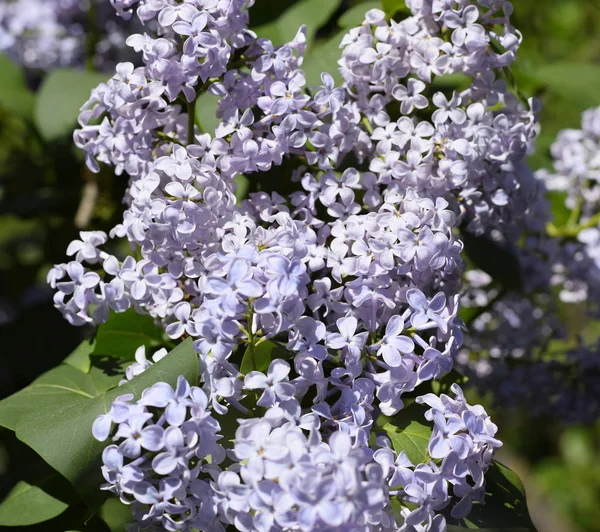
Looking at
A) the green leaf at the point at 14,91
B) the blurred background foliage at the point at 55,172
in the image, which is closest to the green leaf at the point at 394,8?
the blurred background foliage at the point at 55,172

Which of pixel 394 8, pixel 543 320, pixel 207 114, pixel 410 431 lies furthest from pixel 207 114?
pixel 543 320

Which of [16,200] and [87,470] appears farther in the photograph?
[16,200]

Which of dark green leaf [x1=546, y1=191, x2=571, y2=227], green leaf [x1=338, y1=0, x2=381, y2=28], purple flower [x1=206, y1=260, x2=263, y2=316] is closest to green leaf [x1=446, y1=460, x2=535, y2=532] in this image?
purple flower [x1=206, y1=260, x2=263, y2=316]

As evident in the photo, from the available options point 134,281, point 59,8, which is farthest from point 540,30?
point 134,281

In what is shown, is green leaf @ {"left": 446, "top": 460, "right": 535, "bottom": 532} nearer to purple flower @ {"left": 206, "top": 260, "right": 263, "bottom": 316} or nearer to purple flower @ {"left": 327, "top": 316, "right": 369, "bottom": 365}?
purple flower @ {"left": 327, "top": 316, "right": 369, "bottom": 365}

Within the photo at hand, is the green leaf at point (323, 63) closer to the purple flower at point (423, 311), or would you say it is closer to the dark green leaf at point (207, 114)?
the dark green leaf at point (207, 114)

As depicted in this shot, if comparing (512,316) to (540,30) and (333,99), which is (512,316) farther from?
(540,30)
